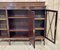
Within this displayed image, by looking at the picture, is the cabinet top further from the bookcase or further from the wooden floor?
the wooden floor

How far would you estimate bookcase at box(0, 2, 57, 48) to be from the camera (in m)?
3.02

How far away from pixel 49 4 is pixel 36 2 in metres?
0.39

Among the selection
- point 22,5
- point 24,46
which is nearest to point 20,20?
point 22,5

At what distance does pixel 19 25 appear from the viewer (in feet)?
11.0

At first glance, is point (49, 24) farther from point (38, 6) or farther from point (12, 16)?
point (12, 16)

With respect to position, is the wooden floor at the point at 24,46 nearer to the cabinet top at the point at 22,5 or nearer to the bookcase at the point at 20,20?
the bookcase at the point at 20,20

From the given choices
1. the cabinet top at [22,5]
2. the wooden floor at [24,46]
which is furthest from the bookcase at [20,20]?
the wooden floor at [24,46]

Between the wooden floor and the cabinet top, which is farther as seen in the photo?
the cabinet top

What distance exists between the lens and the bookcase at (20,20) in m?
3.02

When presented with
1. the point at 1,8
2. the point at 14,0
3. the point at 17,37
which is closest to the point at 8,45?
the point at 17,37

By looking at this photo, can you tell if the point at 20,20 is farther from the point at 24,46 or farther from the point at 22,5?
the point at 24,46

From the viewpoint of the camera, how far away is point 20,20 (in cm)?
330

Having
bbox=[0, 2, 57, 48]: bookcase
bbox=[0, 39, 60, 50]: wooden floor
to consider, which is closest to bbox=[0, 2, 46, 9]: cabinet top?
bbox=[0, 2, 57, 48]: bookcase

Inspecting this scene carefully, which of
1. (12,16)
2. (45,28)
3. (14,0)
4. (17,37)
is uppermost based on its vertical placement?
(14,0)
